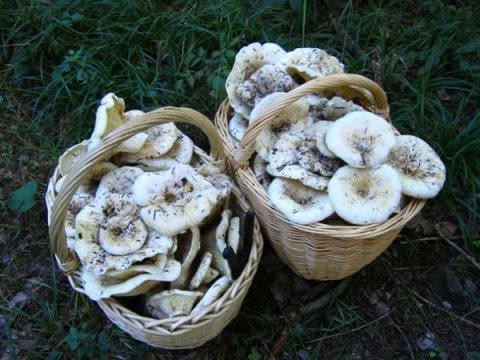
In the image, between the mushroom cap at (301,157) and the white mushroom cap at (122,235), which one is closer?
the white mushroom cap at (122,235)

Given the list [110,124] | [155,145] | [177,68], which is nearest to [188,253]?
[155,145]

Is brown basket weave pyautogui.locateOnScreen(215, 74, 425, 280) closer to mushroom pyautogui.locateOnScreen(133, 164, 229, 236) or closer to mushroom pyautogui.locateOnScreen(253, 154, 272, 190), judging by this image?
mushroom pyautogui.locateOnScreen(253, 154, 272, 190)

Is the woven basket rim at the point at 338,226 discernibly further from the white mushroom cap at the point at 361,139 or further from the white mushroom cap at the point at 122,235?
the white mushroom cap at the point at 122,235

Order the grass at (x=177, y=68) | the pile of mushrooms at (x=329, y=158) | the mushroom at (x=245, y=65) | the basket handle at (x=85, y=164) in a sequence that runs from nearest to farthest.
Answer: the basket handle at (x=85, y=164), the pile of mushrooms at (x=329, y=158), the mushroom at (x=245, y=65), the grass at (x=177, y=68)

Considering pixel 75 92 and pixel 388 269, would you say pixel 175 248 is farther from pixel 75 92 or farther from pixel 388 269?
pixel 75 92

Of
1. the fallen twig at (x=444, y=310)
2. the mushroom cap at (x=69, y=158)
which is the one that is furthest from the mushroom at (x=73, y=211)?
the fallen twig at (x=444, y=310)

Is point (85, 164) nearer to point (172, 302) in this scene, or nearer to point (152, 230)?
point (152, 230)

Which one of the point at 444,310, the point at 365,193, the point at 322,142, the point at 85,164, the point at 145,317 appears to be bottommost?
the point at 444,310

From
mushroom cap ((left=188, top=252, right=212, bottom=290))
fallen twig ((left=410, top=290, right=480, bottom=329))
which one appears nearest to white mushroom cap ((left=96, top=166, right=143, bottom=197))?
mushroom cap ((left=188, top=252, right=212, bottom=290))
